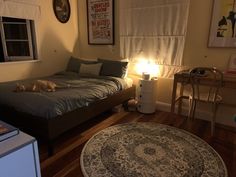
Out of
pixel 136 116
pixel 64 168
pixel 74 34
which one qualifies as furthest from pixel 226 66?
pixel 74 34

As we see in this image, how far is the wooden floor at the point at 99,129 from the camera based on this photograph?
176 cm

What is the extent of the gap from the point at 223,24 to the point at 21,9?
10.1 ft

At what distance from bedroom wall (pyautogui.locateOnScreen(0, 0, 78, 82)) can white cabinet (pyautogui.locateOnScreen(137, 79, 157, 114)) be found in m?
1.86

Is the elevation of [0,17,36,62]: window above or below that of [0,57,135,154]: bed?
above

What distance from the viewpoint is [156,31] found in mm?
2951

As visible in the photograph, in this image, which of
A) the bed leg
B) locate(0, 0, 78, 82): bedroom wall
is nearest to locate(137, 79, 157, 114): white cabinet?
the bed leg

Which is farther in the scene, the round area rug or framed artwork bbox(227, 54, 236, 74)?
framed artwork bbox(227, 54, 236, 74)

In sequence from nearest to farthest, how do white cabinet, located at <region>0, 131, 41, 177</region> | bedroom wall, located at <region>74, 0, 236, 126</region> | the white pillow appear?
white cabinet, located at <region>0, 131, 41, 177</region> < bedroom wall, located at <region>74, 0, 236, 126</region> < the white pillow

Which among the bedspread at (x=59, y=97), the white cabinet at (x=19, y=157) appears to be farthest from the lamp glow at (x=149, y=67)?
the white cabinet at (x=19, y=157)

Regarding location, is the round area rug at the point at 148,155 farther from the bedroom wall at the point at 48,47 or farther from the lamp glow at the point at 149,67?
the bedroom wall at the point at 48,47

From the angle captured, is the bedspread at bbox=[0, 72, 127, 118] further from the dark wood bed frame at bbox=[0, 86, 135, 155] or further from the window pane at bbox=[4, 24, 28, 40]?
the window pane at bbox=[4, 24, 28, 40]

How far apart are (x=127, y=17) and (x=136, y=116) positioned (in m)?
1.75

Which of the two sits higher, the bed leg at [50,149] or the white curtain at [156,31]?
the white curtain at [156,31]

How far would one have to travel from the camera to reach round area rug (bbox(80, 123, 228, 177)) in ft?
5.47
